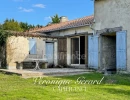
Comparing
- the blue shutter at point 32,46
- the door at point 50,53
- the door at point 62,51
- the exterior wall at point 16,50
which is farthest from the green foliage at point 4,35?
the door at point 62,51

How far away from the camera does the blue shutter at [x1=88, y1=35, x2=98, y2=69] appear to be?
16312 millimetres

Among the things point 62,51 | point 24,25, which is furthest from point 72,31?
point 24,25

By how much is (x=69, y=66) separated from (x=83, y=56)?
151cm

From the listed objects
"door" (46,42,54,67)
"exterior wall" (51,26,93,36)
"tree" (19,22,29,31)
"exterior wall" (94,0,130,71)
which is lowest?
"door" (46,42,54,67)

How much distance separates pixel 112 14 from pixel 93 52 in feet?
10.2

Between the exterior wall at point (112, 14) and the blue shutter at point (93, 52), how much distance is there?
888mm

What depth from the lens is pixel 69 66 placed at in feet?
61.7

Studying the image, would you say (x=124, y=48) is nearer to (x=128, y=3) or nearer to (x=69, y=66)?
(x=128, y=3)

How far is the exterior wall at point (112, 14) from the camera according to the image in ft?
46.7

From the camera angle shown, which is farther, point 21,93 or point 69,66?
point 69,66

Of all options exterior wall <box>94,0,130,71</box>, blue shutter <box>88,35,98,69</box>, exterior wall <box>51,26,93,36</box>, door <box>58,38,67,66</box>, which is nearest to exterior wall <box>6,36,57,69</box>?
door <box>58,38,67,66</box>

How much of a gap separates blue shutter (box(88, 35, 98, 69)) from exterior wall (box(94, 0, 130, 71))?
89 centimetres

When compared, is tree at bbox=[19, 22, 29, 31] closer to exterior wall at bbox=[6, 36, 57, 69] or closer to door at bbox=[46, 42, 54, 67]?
door at bbox=[46, 42, 54, 67]

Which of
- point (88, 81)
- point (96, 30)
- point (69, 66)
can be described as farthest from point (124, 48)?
point (69, 66)
